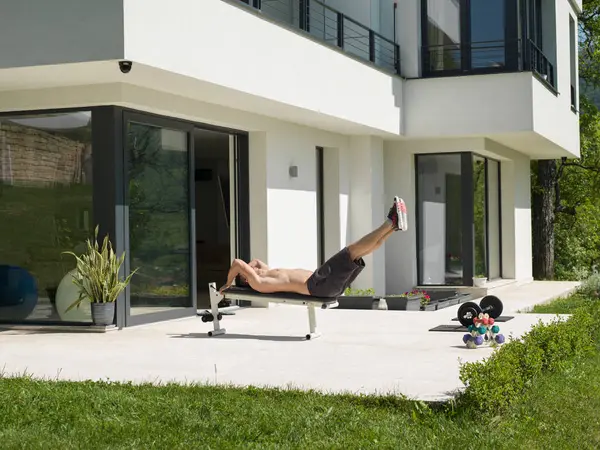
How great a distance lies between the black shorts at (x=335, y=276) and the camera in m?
11.1

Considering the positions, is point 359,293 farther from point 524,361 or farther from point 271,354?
point 524,361

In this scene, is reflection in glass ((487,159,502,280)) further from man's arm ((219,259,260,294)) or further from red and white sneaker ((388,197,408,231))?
man's arm ((219,259,260,294))

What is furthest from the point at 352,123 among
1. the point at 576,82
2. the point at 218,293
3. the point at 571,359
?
the point at 576,82

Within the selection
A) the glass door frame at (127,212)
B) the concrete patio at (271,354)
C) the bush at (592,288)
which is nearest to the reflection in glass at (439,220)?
the bush at (592,288)

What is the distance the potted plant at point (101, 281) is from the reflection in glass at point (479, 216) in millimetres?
10103

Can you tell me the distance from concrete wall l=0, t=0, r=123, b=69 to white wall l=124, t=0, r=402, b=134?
21 centimetres

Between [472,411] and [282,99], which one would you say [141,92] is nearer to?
[282,99]

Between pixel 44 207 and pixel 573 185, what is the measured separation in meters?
25.2

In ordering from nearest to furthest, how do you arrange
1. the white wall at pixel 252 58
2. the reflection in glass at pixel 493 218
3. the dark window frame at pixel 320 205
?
the white wall at pixel 252 58
the dark window frame at pixel 320 205
the reflection in glass at pixel 493 218

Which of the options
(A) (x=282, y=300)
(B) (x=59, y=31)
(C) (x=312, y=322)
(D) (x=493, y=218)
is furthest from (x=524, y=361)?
(D) (x=493, y=218)

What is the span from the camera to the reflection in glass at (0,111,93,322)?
1270cm

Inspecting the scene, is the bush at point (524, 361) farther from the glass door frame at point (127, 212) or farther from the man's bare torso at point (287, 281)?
the glass door frame at point (127, 212)

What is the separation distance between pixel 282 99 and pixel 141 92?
2.29 metres

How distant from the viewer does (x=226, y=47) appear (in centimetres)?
1259
